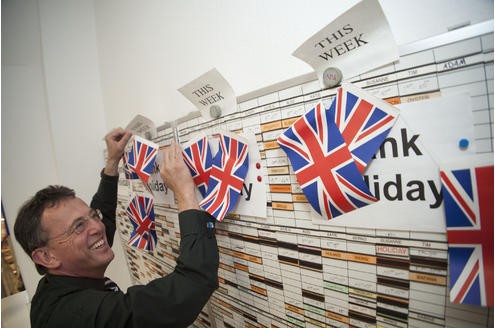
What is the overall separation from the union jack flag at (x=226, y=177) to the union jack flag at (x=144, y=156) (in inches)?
11.5

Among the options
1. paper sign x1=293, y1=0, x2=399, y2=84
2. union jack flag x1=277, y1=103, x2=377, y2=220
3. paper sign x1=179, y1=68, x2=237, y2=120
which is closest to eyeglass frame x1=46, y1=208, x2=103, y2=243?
paper sign x1=179, y1=68, x2=237, y2=120

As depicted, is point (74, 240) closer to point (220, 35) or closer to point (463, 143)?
point (220, 35)

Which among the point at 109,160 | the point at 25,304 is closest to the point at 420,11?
the point at 109,160

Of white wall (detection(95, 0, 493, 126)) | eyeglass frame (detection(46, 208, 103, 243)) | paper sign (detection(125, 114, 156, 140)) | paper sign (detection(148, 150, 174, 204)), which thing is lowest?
eyeglass frame (detection(46, 208, 103, 243))

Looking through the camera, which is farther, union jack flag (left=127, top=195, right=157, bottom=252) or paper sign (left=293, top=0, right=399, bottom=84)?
union jack flag (left=127, top=195, right=157, bottom=252)

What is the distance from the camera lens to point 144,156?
824 mm

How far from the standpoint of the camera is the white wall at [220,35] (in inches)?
16.2

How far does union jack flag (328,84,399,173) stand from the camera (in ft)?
1.33

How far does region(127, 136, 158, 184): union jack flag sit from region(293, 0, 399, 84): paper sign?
1.97ft

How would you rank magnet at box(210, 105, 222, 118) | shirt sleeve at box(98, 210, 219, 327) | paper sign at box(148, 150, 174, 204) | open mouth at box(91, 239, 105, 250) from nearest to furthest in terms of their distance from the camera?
shirt sleeve at box(98, 210, 219, 327) < magnet at box(210, 105, 222, 118) < open mouth at box(91, 239, 105, 250) < paper sign at box(148, 150, 174, 204)

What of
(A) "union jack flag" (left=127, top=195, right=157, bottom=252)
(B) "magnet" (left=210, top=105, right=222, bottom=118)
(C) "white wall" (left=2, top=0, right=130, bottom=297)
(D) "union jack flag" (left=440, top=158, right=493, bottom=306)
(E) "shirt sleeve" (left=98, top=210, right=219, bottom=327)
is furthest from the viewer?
(C) "white wall" (left=2, top=0, right=130, bottom=297)

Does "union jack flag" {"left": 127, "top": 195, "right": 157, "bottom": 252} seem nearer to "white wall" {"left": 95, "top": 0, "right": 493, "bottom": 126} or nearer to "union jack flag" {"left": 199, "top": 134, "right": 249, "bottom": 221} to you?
"white wall" {"left": 95, "top": 0, "right": 493, "bottom": 126}

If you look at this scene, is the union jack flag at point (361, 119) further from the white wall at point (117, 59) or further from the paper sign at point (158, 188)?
the paper sign at point (158, 188)

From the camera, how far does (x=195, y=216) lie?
59 centimetres
